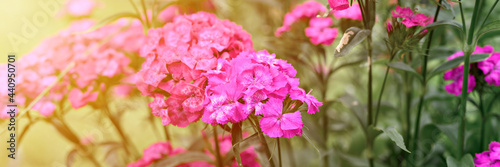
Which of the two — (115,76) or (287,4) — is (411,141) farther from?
(115,76)

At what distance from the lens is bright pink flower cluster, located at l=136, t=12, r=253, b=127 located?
88 centimetres

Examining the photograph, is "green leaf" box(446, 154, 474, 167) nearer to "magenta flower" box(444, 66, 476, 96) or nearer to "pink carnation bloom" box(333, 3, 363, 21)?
"magenta flower" box(444, 66, 476, 96)

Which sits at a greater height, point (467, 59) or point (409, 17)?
point (409, 17)

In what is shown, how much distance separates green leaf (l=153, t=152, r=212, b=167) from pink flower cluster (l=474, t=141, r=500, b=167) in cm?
81

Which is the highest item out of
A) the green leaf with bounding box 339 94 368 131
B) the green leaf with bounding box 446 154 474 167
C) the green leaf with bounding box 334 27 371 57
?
the green leaf with bounding box 334 27 371 57

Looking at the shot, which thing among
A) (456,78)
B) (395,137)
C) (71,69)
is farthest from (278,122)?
(71,69)

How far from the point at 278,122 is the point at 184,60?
0.93 ft

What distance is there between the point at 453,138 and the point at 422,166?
285 mm

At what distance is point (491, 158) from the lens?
3.27 ft

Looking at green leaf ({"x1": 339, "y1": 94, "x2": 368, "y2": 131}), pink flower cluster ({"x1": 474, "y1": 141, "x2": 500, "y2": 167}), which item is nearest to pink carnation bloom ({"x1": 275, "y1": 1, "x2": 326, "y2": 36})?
green leaf ({"x1": 339, "y1": 94, "x2": 368, "y2": 131})

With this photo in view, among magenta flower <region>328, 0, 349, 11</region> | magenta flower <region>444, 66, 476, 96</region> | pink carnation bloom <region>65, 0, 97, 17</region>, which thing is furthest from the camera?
pink carnation bloom <region>65, 0, 97, 17</region>

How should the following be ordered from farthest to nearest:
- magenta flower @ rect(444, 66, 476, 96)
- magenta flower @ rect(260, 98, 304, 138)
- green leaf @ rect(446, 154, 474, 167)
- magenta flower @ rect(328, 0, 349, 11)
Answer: magenta flower @ rect(444, 66, 476, 96), green leaf @ rect(446, 154, 474, 167), magenta flower @ rect(328, 0, 349, 11), magenta flower @ rect(260, 98, 304, 138)

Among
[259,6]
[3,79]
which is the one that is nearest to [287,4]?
[259,6]

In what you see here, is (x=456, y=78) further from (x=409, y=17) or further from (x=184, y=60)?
(x=184, y=60)
